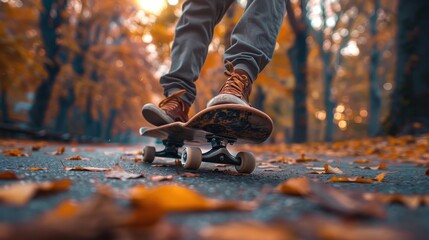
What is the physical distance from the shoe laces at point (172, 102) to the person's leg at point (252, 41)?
14.2 inches

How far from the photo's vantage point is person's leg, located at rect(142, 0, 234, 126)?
7.50ft

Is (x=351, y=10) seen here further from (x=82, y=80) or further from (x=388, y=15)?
(x=82, y=80)

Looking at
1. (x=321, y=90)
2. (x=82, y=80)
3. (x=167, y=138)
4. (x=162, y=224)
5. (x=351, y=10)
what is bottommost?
(x=162, y=224)

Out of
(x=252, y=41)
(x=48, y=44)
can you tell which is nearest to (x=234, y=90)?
(x=252, y=41)

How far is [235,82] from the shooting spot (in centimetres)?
192

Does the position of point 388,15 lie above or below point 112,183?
above

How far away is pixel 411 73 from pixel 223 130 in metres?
5.46

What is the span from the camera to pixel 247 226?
0.63m

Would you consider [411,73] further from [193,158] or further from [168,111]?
[193,158]

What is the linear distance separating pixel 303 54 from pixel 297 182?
9.75 m

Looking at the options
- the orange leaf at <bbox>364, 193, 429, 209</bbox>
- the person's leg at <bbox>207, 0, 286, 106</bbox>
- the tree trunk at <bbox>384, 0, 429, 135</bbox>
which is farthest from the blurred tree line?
the orange leaf at <bbox>364, 193, 429, 209</bbox>

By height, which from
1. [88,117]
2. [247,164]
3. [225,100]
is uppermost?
[88,117]

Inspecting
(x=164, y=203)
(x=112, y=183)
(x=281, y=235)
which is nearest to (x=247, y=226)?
(x=281, y=235)

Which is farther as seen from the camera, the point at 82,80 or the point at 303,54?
the point at 82,80
